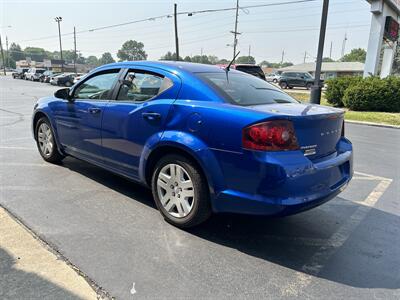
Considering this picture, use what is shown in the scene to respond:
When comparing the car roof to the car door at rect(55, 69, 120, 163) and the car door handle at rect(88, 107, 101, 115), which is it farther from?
the car door handle at rect(88, 107, 101, 115)

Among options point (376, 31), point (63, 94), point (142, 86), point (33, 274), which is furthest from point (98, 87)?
point (376, 31)

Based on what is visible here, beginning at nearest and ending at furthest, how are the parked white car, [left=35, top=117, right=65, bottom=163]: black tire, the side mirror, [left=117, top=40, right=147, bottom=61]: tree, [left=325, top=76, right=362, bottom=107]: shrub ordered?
the side mirror
[left=35, top=117, right=65, bottom=163]: black tire
[left=325, top=76, right=362, bottom=107]: shrub
the parked white car
[left=117, top=40, right=147, bottom=61]: tree

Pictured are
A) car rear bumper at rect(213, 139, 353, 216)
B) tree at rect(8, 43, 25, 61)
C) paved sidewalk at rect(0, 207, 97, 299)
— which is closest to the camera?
paved sidewalk at rect(0, 207, 97, 299)

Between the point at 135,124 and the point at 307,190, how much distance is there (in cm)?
191

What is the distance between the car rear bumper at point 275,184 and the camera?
112 inches

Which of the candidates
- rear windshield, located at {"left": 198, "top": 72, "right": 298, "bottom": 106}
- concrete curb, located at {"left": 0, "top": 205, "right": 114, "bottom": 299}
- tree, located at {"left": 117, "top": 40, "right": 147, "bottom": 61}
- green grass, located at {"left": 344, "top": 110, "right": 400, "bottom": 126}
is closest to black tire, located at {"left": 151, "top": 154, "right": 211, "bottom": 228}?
rear windshield, located at {"left": 198, "top": 72, "right": 298, "bottom": 106}

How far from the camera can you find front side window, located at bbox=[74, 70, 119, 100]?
14.4ft

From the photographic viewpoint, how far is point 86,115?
4.54 meters

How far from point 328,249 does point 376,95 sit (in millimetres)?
13563

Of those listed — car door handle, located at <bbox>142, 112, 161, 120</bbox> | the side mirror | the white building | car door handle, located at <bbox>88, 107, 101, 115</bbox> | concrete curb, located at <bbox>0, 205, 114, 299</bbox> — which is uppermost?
the white building

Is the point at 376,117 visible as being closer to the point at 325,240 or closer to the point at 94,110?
the point at 325,240

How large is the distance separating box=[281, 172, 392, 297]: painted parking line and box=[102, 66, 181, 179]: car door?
1800 mm

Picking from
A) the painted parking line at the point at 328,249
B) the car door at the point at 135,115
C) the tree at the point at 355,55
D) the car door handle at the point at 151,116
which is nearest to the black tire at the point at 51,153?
the car door at the point at 135,115

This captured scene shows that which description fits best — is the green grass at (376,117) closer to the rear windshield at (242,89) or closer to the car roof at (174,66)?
the rear windshield at (242,89)
